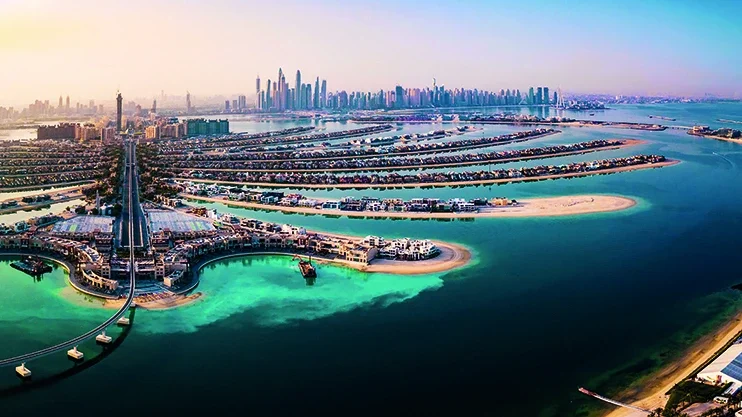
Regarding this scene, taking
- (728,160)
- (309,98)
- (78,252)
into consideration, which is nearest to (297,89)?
(309,98)

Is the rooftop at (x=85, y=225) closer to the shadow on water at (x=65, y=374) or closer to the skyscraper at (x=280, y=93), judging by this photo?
the shadow on water at (x=65, y=374)

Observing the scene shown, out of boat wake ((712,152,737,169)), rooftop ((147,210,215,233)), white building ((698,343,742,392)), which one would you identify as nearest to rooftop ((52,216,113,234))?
rooftop ((147,210,215,233))

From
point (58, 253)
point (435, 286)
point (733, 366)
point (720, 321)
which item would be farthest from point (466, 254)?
point (58, 253)

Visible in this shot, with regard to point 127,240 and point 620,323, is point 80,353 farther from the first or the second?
point 620,323

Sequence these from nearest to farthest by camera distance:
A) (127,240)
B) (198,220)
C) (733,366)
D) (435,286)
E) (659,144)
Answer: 1. (733,366)
2. (435,286)
3. (127,240)
4. (198,220)
5. (659,144)

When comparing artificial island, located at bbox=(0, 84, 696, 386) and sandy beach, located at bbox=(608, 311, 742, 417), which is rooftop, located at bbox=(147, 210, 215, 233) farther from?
sandy beach, located at bbox=(608, 311, 742, 417)

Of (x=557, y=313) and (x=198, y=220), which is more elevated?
(x=198, y=220)
